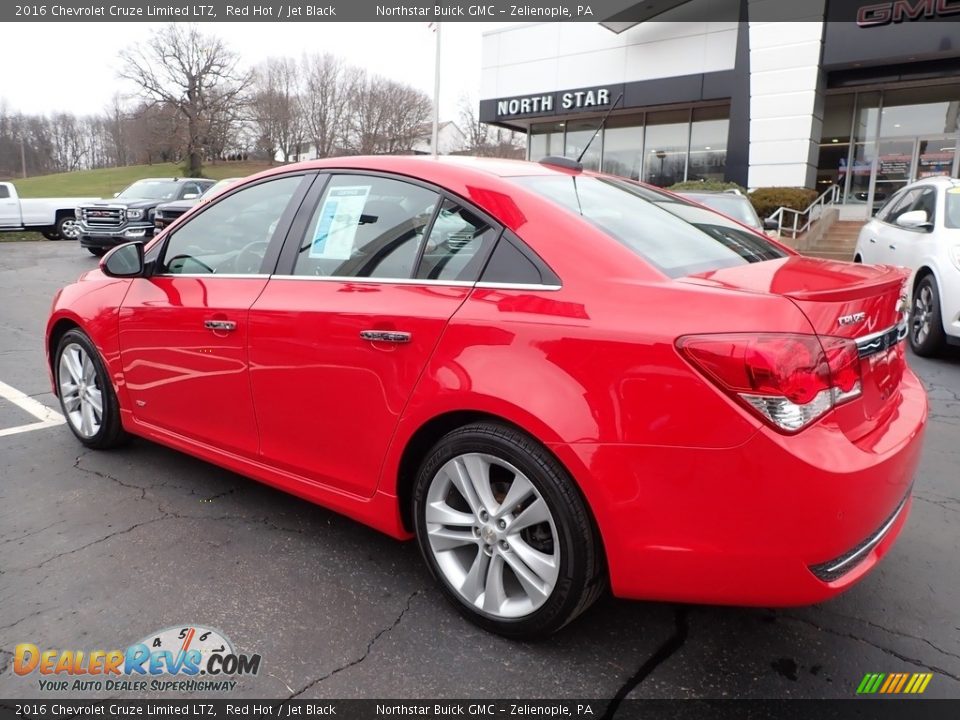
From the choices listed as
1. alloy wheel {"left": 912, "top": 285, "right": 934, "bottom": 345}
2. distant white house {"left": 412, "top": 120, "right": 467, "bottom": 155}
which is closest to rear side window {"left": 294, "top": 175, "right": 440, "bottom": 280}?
alloy wheel {"left": 912, "top": 285, "right": 934, "bottom": 345}

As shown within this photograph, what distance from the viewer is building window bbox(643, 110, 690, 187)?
22516 mm

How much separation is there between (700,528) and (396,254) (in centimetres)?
143

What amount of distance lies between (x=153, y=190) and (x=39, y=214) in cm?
438

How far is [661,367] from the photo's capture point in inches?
73.7

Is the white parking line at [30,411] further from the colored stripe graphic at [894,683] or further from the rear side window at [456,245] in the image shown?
the colored stripe graphic at [894,683]

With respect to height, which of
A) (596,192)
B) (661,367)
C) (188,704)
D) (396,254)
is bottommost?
(188,704)

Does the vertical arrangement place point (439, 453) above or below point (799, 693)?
above

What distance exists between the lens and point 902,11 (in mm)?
16438

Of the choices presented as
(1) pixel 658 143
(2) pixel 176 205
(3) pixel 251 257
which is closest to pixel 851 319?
(3) pixel 251 257

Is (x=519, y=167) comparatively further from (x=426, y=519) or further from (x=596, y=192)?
(x=426, y=519)

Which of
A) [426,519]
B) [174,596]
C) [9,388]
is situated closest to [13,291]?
[9,388]

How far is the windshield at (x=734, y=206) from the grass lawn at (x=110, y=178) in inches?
2080

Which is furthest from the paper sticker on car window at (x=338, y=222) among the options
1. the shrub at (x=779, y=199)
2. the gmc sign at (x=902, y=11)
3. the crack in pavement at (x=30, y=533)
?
the gmc sign at (x=902, y=11)

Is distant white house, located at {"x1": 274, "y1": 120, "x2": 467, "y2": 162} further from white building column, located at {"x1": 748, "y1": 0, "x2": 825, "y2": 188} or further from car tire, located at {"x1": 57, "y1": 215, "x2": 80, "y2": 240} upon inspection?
white building column, located at {"x1": 748, "y1": 0, "x2": 825, "y2": 188}
